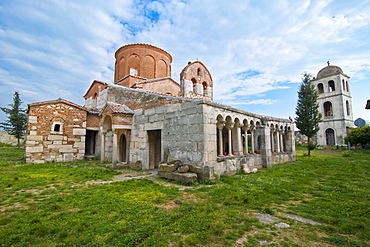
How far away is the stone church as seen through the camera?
22.8 ft

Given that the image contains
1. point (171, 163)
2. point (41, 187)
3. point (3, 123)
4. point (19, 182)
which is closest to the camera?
point (41, 187)

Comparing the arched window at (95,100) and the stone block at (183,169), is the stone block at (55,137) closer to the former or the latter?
the arched window at (95,100)

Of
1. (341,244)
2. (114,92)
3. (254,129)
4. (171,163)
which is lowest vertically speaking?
(341,244)

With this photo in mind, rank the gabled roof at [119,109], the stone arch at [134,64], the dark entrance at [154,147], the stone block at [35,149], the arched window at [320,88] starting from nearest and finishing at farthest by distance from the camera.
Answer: the dark entrance at [154,147] < the gabled roof at [119,109] < the stone block at [35,149] < the stone arch at [134,64] < the arched window at [320,88]

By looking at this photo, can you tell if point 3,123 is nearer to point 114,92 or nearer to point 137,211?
point 114,92

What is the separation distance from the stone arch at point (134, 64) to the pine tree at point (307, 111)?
17.9 meters

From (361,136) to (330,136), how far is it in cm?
826

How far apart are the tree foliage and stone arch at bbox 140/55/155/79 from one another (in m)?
23.1

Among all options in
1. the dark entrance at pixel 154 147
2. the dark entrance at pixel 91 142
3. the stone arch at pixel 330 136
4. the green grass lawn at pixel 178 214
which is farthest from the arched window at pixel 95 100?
the stone arch at pixel 330 136

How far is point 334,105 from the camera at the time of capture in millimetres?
25844

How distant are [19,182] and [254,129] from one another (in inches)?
422

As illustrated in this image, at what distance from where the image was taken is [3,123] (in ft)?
75.9

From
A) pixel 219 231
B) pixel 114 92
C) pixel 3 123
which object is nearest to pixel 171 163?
pixel 219 231

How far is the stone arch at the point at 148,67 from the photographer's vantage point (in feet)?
56.9
